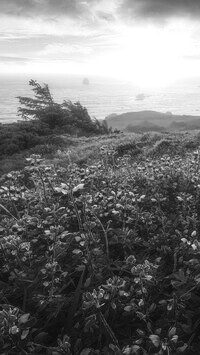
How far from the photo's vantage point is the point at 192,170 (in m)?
5.92

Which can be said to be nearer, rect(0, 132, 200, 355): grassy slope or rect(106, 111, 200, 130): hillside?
rect(0, 132, 200, 355): grassy slope

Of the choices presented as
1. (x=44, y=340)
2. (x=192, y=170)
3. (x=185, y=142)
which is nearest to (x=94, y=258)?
(x=44, y=340)

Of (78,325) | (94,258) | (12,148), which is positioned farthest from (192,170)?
(12,148)

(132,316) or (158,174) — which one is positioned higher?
(158,174)

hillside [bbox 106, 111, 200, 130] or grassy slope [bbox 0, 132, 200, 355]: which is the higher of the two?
grassy slope [bbox 0, 132, 200, 355]

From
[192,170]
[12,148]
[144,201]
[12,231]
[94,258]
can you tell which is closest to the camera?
[94,258]

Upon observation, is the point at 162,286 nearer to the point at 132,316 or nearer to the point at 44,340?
the point at 132,316

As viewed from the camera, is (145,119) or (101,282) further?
(145,119)

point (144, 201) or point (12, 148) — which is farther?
point (12, 148)

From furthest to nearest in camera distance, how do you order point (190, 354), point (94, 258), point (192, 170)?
1. point (192, 170)
2. point (94, 258)
3. point (190, 354)

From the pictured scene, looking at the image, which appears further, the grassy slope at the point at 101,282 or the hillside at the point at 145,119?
the hillside at the point at 145,119

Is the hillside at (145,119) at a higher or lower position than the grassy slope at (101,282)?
lower

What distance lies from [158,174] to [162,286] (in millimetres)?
2503

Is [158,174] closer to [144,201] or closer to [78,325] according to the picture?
[144,201]
